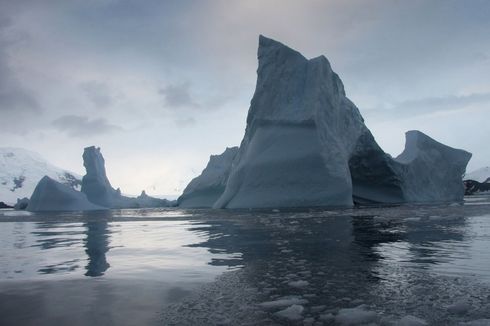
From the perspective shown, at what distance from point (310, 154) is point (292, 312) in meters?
22.4

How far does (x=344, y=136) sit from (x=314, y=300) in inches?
1074

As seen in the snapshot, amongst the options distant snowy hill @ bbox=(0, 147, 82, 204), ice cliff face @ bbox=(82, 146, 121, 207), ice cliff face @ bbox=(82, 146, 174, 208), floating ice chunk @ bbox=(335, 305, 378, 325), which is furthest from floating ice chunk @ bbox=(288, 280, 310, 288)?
distant snowy hill @ bbox=(0, 147, 82, 204)

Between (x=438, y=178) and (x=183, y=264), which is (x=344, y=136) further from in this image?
(x=183, y=264)

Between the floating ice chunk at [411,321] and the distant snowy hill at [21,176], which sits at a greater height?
the distant snowy hill at [21,176]

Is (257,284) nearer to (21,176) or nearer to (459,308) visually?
(459,308)

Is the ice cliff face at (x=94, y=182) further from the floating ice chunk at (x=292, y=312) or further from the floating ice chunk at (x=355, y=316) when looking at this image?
the floating ice chunk at (x=355, y=316)

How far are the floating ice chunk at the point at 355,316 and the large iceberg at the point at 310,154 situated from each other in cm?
2180

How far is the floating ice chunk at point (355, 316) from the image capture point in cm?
267

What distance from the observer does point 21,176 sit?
563ft

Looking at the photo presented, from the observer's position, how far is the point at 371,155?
103 feet

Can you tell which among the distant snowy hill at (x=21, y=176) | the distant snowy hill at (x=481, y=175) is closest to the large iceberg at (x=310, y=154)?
the distant snowy hill at (x=481, y=175)

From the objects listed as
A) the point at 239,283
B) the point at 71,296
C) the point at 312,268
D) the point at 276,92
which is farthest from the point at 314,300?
the point at 276,92

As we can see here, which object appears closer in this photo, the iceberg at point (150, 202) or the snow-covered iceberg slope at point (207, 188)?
the snow-covered iceberg slope at point (207, 188)

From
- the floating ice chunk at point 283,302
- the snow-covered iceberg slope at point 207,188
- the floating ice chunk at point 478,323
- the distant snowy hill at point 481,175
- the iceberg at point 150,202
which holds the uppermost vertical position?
the distant snowy hill at point 481,175
